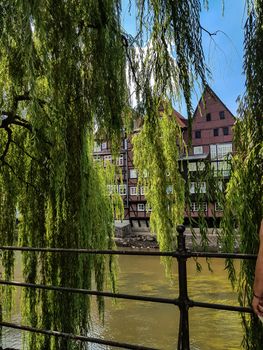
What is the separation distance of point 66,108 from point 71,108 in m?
0.05

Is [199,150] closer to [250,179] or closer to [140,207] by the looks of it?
[140,207]

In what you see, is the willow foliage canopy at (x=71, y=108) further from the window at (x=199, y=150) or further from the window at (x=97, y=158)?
the window at (x=199, y=150)

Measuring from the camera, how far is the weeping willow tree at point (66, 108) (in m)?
2.25

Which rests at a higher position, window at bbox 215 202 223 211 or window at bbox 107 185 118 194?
window at bbox 107 185 118 194

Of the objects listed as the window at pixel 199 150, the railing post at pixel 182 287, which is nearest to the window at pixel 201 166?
the railing post at pixel 182 287

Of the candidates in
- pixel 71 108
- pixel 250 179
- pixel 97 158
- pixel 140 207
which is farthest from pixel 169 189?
pixel 140 207

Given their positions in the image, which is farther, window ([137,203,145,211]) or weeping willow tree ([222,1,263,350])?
window ([137,203,145,211])

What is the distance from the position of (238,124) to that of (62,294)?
1845mm

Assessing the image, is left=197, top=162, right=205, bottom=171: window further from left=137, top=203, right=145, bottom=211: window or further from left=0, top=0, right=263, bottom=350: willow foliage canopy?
left=137, top=203, right=145, bottom=211: window

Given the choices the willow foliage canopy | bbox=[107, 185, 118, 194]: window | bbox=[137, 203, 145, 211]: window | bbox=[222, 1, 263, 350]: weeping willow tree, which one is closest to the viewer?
bbox=[222, 1, 263, 350]: weeping willow tree

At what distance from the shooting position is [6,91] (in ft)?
10.4

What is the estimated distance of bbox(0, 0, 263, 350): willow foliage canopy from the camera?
2234mm

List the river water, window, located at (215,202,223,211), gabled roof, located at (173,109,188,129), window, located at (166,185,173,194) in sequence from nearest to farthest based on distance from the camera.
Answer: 1. window, located at (215,202,223,211)
2. gabled roof, located at (173,109,188,129)
3. window, located at (166,185,173,194)
4. the river water

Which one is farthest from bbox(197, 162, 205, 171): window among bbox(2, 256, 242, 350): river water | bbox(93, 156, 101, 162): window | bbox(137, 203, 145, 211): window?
Answer: bbox(137, 203, 145, 211): window
